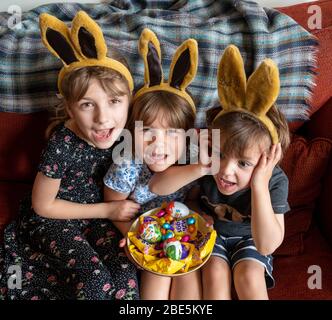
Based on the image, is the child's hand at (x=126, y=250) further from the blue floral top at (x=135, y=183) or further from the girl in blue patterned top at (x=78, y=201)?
the blue floral top at (x=135, y=183)

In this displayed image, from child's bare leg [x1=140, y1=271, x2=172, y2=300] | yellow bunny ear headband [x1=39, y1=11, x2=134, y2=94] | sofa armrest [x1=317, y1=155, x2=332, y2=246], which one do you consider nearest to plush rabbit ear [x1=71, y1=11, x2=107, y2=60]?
yellow bunny ear headband [x1=39, y1=11, x2=134, y2=94]

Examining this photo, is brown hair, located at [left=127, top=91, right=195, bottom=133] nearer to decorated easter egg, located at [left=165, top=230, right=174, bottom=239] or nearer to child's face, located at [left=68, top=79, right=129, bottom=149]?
child's face, located at [left=68, top=79, right=129, bottom=149]

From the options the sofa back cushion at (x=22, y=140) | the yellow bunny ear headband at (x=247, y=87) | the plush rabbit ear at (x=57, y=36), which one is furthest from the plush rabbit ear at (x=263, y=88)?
the sofa back cushion at (x=22, y=140)

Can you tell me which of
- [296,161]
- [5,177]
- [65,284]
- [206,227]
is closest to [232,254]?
[206,227]

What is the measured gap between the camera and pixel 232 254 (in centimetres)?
120

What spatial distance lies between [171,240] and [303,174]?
440mm

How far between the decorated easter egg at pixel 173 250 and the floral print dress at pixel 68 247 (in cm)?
12

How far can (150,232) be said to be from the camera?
44.6 inches

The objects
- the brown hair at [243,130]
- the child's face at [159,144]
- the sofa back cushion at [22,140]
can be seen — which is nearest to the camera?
the brown hair at [243,130]

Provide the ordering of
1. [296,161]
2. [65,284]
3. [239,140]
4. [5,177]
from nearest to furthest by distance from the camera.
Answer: [239,140]
[65,284]
[296,161]
[5,177]

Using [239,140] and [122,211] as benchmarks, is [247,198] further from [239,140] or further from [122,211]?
[122,211]

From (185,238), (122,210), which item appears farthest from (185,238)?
(122,210)

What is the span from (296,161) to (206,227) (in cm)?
33

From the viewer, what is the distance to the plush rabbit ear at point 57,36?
1.06 meters
